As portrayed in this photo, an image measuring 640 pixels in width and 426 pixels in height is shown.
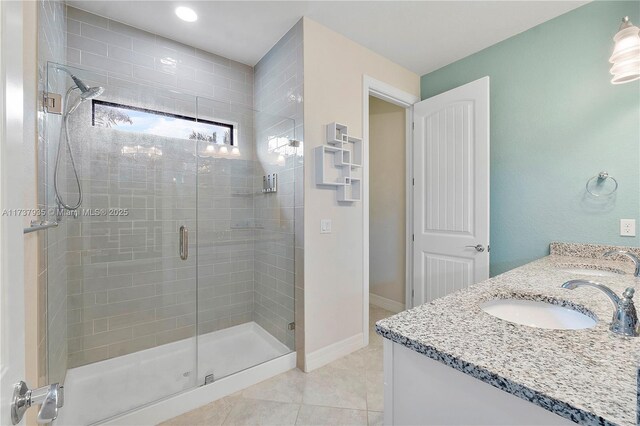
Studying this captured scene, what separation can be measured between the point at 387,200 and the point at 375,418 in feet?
7.19

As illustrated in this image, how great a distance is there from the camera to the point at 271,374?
195 centimetres

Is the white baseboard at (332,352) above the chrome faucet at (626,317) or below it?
below

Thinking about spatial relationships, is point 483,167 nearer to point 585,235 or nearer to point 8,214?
point 585,235

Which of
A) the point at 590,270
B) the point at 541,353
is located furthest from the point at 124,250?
the point at 590,270

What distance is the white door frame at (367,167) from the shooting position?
2373 millimetres

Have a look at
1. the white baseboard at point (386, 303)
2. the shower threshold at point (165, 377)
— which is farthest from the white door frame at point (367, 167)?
the shower threshold at point (165, 377)

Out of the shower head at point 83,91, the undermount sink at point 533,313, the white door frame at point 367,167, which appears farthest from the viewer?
the white door frame at point 367,167

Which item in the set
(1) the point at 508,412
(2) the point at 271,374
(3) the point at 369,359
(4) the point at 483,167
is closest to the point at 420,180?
(4) the point at 483,167

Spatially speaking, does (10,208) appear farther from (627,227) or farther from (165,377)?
(627,227)

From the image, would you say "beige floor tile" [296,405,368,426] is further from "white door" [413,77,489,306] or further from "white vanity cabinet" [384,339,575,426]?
"white door" [413,77,489,306]

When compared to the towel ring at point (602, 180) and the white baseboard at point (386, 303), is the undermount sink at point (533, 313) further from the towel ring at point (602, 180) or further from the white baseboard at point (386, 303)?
the white baseboard at point (386, 303)

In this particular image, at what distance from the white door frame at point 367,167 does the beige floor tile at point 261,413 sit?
971 mm

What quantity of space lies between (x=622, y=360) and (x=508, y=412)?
1.01 ft

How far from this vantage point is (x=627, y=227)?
1727mm
